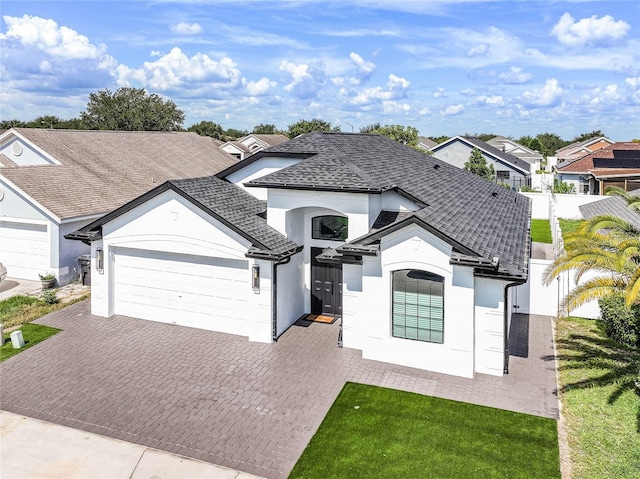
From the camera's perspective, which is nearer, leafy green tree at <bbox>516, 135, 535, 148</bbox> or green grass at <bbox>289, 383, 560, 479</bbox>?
green grass at <bbox>289, 383, 560, 479</bbox>

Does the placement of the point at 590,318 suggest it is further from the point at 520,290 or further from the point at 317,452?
the point at 317,452

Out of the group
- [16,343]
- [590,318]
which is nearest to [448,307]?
[590,318]

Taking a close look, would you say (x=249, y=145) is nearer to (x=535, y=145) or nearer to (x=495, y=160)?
(x=495, y=160)

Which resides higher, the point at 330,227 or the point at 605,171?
the point at 605,171

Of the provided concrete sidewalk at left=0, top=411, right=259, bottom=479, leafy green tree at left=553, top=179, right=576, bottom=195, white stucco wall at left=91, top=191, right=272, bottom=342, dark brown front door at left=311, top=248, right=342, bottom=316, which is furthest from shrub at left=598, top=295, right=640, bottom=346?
leafy green tree at left=553, top=179, right=576, bottom=195

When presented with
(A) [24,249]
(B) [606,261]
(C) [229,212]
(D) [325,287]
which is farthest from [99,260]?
(B) [606,261]

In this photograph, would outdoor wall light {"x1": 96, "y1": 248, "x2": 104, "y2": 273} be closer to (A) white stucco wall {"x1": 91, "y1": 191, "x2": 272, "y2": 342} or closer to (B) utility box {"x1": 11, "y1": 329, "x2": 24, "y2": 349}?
(A) white stucco wall {"x1": 91, "y1": 191, "x2": 272, "y2": 342}

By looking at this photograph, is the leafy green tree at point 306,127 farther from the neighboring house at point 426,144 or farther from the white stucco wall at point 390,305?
the white stucco wall at point 390,305
